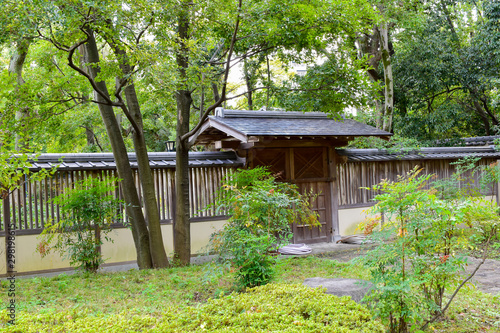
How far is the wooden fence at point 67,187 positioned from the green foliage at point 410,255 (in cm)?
458

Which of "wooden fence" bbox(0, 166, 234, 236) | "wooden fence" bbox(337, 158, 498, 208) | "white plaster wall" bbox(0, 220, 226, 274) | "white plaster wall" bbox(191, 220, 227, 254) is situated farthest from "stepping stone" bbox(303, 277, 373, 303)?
"wooden fence" bbox(337, 158, 498, 208)

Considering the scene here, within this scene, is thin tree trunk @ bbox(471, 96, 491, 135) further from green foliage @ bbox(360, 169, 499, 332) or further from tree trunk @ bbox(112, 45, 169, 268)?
green foliage @ bbox(360, 169, 499, 332)

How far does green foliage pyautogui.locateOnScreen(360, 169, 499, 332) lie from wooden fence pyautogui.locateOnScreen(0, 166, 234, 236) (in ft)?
15.0

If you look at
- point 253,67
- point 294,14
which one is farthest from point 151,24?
point 253,67

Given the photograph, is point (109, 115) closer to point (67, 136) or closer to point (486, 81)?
point (67, 136)

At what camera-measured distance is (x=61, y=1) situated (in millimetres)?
5805

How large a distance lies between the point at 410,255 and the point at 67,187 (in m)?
6.83

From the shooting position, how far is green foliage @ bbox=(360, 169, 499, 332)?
4.00 m

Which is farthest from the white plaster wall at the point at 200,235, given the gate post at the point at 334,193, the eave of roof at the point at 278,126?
the gate post at the point at 334,193

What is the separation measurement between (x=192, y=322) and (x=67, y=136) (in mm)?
13227

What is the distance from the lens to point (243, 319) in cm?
367

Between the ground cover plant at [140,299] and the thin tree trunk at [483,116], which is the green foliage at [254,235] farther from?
the thin tree trunk at [483,116]

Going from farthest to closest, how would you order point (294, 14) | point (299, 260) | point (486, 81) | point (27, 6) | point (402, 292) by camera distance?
point (486, 81), point (299, 260), point (294, 14), point (27, 6), point (402, 292)

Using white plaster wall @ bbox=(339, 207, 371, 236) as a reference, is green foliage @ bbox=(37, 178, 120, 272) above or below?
above
